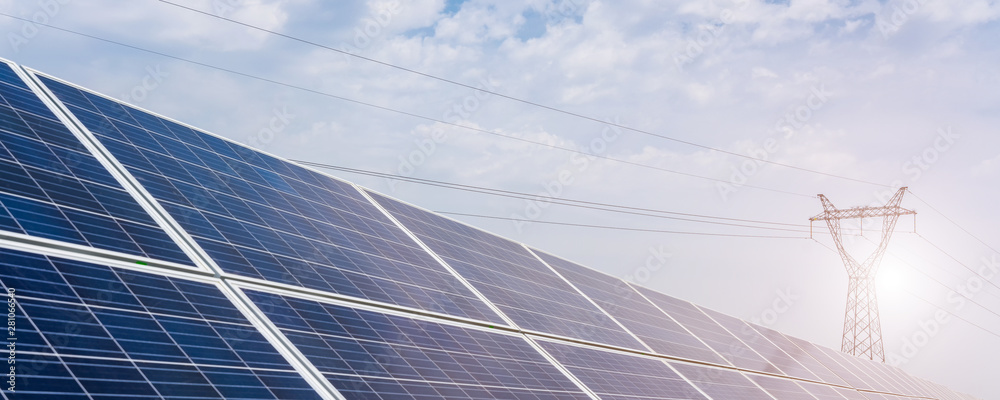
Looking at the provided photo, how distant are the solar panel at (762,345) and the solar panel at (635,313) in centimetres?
519

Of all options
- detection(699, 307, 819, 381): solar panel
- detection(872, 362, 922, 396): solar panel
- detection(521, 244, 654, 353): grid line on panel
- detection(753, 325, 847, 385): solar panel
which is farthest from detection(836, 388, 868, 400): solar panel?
detection(521, 244, 654, 353): grid line on panel

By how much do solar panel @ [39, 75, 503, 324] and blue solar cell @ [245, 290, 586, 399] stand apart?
3.51ft

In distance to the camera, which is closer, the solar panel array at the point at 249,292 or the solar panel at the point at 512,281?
the solar panel array at the point at 249,292

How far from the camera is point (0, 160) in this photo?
1343 cm

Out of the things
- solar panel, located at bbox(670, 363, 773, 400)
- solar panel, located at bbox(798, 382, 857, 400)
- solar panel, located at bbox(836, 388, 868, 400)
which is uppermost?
solar panel, located at bbox(836, 388, 868, 400)

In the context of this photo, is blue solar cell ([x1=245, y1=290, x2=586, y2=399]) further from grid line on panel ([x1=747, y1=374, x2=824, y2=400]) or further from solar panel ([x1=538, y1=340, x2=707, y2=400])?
grid line on panel ([x1=747, y1=374, x2=824, y2=400])

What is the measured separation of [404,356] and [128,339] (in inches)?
236

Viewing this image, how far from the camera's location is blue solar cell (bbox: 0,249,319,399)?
947 centimetres

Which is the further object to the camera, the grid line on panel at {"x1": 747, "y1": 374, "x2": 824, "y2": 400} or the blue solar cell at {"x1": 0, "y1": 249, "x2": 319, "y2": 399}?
the grid line on panel at {"x1": 747, "y1": 374, "x2": 824, "y2": 400}

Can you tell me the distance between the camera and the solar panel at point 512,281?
23906 millimetres

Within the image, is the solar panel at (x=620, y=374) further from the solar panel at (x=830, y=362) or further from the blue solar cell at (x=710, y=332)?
the solar panel at (x=830, y=362)

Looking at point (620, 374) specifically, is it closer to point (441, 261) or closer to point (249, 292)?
point (441, 261)

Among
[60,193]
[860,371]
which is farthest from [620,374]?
[860,371]

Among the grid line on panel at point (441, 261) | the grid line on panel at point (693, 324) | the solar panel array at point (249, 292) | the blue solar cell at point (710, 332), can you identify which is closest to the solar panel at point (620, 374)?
the solar panel array at point (249, 292)
